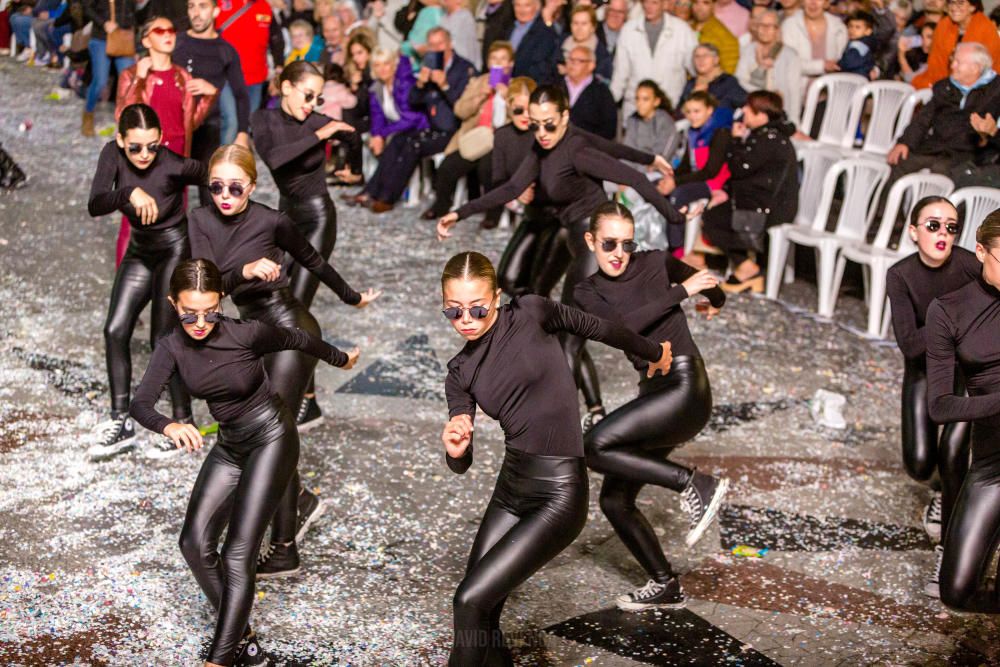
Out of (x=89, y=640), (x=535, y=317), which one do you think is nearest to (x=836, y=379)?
(x=535, y=317)

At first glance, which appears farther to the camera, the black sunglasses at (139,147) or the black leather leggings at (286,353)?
the black sunglasses at (139,147)

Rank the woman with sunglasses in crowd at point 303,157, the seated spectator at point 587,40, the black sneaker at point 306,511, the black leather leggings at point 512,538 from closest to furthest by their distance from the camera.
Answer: the black leather leggings at point 512,538, the black sneaker at point 306,511, the woman with sunglasses in crowd at point 303,157, the seated spectator at point 587,40

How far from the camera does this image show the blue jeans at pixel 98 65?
12.8 meters

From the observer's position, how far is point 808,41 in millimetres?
10391

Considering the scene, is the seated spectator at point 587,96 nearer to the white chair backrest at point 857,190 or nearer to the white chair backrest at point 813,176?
the white chair backrest at point 813,176

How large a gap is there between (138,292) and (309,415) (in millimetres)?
1077

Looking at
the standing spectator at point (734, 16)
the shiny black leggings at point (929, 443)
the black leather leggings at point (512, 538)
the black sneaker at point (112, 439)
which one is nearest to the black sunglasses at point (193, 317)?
the black leather leggings at point (512, 538)

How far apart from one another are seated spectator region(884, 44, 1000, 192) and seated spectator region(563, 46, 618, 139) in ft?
7.49

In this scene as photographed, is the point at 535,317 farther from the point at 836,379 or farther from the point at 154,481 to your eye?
the point at 836,379

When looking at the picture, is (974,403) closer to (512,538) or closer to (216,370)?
(512,538)

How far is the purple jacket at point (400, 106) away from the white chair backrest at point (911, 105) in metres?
4.15

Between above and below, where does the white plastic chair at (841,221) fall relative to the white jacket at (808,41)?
below

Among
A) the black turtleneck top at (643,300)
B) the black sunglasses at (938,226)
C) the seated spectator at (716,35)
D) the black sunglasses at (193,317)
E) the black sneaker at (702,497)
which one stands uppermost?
the seated spectator at (716,35)

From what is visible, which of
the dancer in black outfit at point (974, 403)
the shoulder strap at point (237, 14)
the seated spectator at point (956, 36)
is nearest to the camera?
the dancer in black outfit at point (974, 403)
